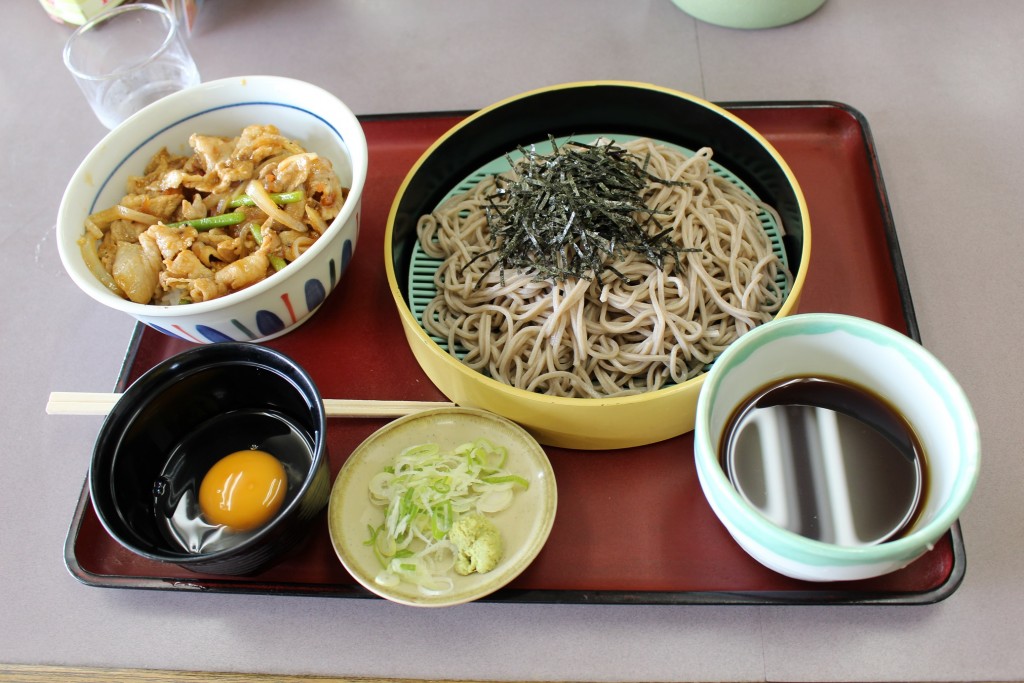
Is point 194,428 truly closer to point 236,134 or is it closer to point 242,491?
point 242,491

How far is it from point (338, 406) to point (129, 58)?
1.49m

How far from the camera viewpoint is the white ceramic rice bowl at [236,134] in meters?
1.54

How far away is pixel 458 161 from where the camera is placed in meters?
1.88

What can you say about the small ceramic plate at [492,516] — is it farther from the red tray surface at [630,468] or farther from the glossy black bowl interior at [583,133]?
the glossy black bowl interior at [583,133]

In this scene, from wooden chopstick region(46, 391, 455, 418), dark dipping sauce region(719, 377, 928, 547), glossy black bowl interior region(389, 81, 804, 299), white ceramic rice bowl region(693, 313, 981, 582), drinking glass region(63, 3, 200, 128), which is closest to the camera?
white ceramic rice bowl region(693, 313, 981, 582)

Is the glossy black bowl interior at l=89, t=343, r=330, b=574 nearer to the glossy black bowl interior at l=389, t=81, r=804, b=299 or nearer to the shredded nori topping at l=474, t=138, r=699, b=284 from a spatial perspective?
the glossy black bowl interior at l=389, t=81, r=804, b=299

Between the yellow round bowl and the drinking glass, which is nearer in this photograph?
the yellow round bowl

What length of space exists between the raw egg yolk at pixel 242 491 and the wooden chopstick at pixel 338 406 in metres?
0.17

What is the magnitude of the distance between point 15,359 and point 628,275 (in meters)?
1.48

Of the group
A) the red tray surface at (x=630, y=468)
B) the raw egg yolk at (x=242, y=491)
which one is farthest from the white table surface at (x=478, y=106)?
the raw egg yolk at (x=242, y=491)

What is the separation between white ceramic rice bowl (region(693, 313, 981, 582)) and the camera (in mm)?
1159

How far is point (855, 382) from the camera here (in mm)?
1421

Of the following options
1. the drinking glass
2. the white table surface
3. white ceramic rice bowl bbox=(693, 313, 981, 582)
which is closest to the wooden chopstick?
the white table surface

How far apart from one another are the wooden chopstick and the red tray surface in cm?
7
